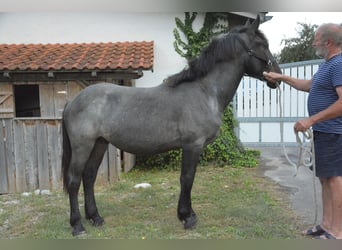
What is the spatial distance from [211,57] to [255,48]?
1.52 feet

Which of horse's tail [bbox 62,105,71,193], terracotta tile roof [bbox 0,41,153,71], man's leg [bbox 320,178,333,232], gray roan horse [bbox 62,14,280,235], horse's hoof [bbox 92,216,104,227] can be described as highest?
terracotta tile roof [bbox 0,41,153,71]

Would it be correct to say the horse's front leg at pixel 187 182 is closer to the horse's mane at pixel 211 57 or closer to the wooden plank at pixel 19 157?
the horse's mane at pixel 211 57

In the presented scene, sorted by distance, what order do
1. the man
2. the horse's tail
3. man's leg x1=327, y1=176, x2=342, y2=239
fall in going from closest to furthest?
the man
man's leg x1=327, y1=176, x2=342, y2=239
the horse's tail

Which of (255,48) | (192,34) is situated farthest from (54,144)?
(255,48)

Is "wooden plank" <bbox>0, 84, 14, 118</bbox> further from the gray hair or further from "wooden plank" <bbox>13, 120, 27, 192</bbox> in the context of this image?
the gray hair

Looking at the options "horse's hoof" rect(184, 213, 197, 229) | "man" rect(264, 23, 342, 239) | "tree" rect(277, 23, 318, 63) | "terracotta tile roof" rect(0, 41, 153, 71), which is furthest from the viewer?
"tree" rect(277, 23, 318, 63)

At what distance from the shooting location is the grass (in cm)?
327

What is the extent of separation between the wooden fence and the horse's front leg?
315cm

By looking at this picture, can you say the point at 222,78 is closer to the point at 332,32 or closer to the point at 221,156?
the point at 332,32

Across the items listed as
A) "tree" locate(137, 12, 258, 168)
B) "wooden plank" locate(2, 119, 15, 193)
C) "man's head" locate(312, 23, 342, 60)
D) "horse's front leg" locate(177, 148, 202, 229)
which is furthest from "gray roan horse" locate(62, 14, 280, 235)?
"tree" locate(137, 12, 258, 168)

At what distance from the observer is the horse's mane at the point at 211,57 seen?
3322 millimetres

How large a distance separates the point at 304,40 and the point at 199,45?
10.7 m

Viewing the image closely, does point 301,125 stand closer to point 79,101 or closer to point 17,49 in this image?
point 79,101

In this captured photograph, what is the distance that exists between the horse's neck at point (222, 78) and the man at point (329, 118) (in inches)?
32.7
